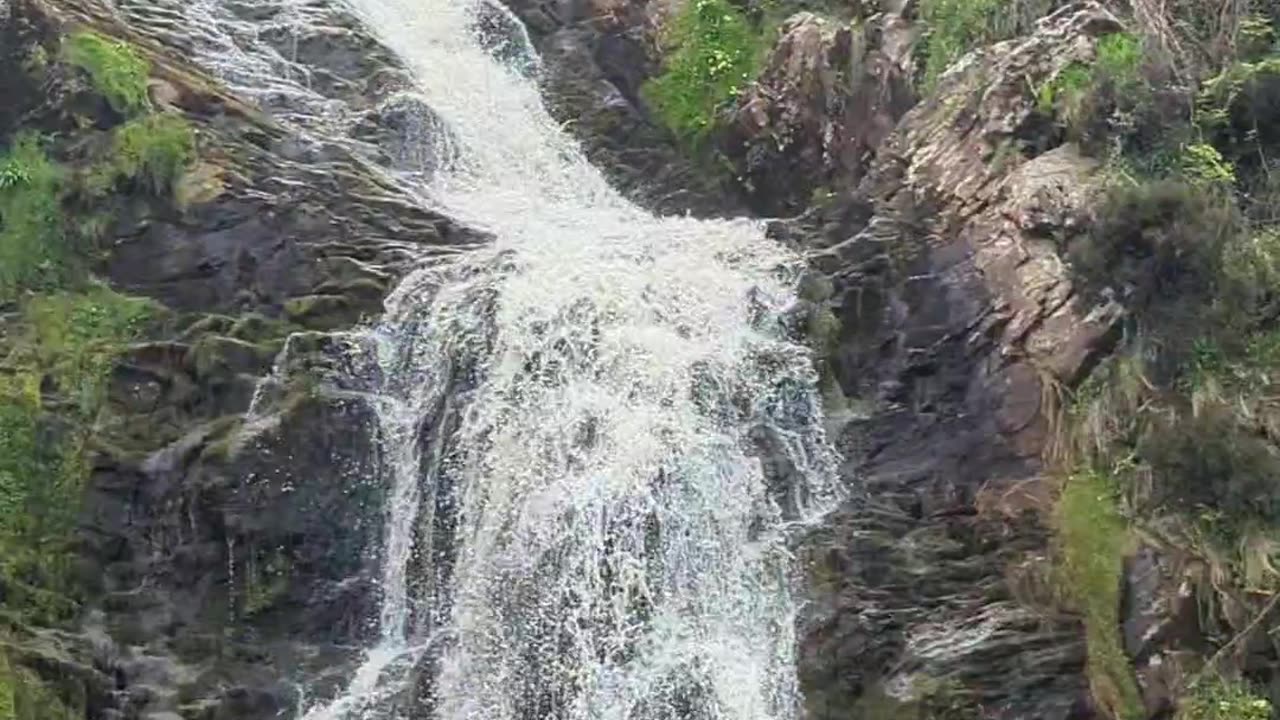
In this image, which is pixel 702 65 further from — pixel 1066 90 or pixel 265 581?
pixel 265 581

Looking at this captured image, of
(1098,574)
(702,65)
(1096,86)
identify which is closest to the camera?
(1098,574)

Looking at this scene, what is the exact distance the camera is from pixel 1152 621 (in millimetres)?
9641

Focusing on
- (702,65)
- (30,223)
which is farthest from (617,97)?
(30,223)

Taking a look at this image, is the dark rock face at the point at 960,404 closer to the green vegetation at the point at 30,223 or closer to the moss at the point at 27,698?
the moss at the point at 27,698

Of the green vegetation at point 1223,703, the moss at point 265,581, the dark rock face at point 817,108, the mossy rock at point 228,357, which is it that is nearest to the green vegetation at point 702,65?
the dark rock face at point 817,108

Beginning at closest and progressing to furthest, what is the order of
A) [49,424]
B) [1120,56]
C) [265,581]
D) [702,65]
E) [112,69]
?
[265,581]
[1120,56]
[49,424]
[112,69]
[702,65]

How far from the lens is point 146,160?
1459cm

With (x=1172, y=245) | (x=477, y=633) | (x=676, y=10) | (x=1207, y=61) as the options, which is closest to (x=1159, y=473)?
(x=1172, y=245)

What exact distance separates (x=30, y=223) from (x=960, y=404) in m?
9.22

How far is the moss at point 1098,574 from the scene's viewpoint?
384 inches

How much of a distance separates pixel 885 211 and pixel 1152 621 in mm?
5359

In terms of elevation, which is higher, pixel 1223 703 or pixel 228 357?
pixel 228 357

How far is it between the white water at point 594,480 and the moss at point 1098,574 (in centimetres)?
221

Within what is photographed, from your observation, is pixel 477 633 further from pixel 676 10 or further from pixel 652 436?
pixel 676 10
